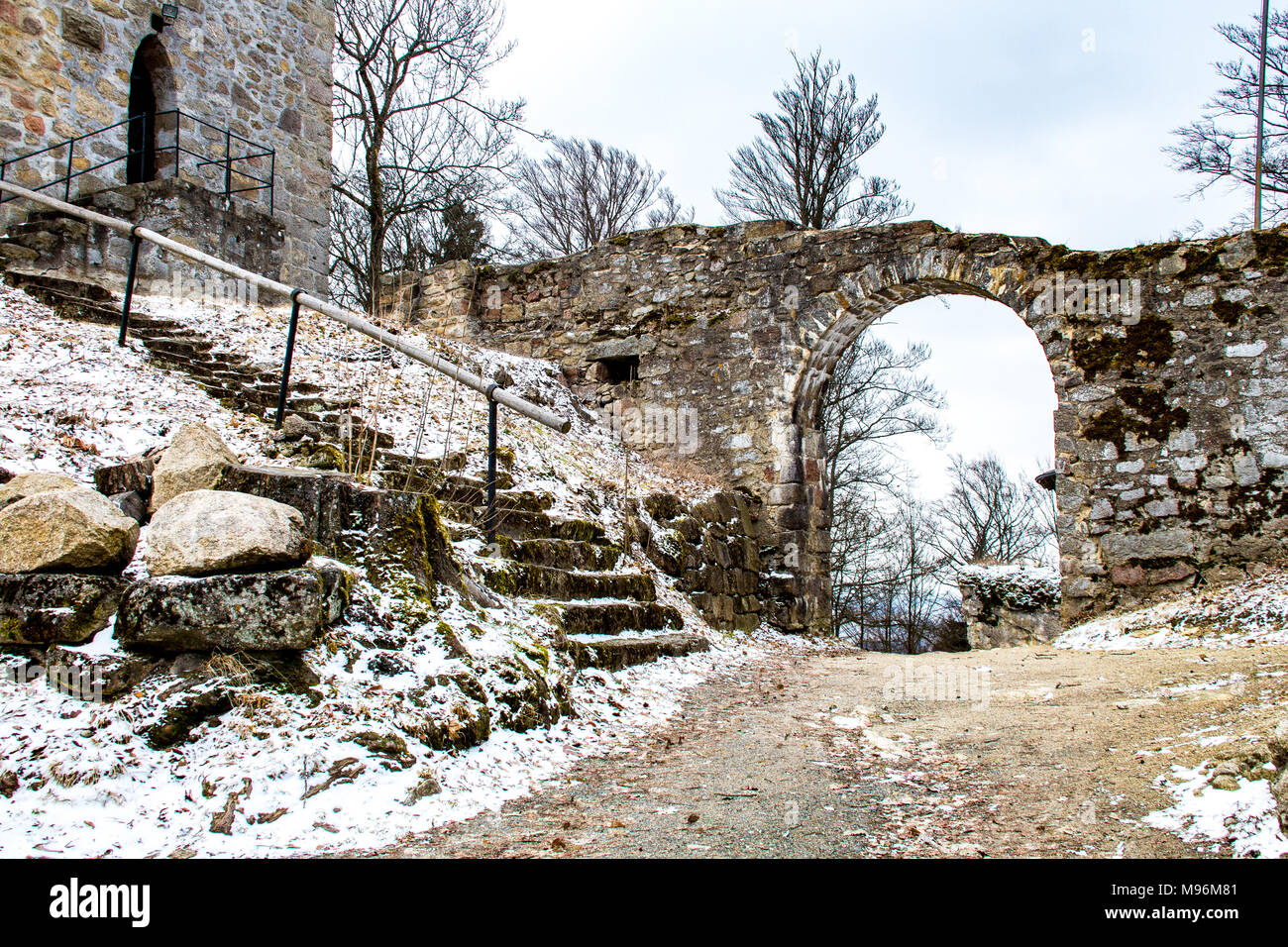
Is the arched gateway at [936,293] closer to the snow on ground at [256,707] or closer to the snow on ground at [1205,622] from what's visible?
the snow on ground at [1205,622]

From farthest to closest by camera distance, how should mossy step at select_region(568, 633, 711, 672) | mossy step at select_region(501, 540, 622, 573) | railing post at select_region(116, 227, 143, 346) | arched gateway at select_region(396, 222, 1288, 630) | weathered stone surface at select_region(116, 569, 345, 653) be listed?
1. arched gateway at select_region(396, 222, 1288, 630)
2. railing post at select_region(116, 227, 143, 346)
3. mossy step at select_region(501, 540, 622, 573)
4. mossy step at select_region(568, 633, 711, 672)
5. weathered stone surface at select_region(116, 569, 345, 653)

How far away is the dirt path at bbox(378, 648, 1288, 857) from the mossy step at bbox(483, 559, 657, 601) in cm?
107

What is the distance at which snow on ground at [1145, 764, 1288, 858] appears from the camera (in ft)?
7.71

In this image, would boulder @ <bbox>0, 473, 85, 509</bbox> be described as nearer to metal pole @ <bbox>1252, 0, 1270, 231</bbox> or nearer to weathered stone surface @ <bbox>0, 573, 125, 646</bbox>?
weathered stone surface @ <bbox>0, 573, 125, 646</bbox>

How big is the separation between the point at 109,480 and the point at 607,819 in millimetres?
2767

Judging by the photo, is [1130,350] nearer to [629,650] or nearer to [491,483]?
[629,650]

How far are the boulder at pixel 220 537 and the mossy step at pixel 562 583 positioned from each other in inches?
70.9

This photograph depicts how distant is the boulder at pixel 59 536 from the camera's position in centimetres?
317

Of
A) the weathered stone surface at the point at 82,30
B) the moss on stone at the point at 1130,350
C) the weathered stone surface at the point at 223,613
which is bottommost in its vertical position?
the weathered stone surface at the point at 223,613

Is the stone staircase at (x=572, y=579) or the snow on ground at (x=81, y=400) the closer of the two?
the snow on ground at (x=81, y=400)

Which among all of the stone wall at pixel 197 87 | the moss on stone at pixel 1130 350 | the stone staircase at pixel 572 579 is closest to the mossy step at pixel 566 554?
the stone staircase at pixel 572 579

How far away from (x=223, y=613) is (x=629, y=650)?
2.94 metres

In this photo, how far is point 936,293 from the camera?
9703 mm

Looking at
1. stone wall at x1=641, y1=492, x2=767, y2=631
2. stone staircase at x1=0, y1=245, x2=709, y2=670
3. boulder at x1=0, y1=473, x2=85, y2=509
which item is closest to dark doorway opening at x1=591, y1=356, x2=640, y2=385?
stone wall at x1=641, y1=492, x2=767, y2=631
